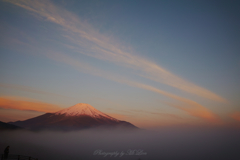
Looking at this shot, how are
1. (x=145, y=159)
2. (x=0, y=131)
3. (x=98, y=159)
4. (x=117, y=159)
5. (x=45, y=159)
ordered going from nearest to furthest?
(x=45, y=159), (x=0, y=131), (x=98, y=159), (x=117, y=159), (x=145, y=159)

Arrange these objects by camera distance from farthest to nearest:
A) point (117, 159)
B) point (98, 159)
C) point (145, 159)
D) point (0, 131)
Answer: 1. point (145, 159)
2. point (117, 159)
3. point (98, 159)
4. point (0, 131)

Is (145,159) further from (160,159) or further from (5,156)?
(5,156)

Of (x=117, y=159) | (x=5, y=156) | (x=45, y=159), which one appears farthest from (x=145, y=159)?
(x=5, y=156)

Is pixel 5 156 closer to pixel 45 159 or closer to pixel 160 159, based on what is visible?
pixel 45 159

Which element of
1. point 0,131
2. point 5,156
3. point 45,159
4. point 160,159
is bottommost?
point 160,159

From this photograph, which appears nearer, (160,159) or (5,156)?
(5,156)

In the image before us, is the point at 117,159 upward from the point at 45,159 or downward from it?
downward

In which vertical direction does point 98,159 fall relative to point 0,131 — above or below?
below

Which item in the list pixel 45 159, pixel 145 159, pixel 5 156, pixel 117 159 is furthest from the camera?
pixel 145 159

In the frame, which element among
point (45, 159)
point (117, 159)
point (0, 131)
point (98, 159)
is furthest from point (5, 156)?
point (117, 159)
